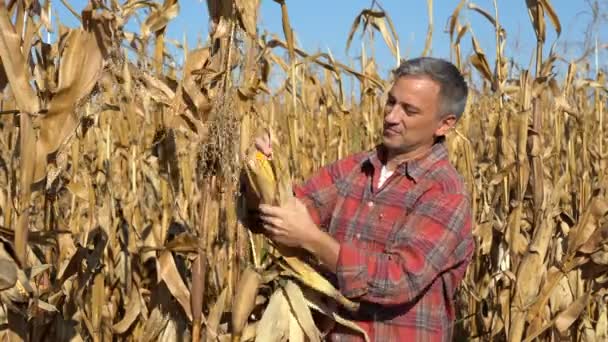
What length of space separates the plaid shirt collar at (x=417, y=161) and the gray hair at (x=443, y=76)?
0.10 m

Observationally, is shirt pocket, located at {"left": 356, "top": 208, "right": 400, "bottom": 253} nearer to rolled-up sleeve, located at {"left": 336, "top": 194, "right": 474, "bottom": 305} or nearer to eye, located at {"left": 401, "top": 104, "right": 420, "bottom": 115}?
rolled-up sleeve, located at {"left": 336, "top": 194, "right": 474, "bottom": 305}

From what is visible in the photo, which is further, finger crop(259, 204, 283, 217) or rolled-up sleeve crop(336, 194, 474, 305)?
rolled-up sleeve crop(336, 194, 474, 305)

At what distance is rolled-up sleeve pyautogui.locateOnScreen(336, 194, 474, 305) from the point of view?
6.81 ft

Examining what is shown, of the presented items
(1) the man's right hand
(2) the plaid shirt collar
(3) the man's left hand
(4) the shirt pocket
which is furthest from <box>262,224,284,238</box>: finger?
(2) the plaid shirt collar

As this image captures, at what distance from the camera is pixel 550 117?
561cm

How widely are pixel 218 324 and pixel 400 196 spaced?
56 cm

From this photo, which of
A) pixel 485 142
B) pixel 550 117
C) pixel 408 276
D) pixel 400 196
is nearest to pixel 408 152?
pixel 400 196

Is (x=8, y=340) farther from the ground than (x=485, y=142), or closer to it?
closer to it

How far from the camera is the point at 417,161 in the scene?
2.31m

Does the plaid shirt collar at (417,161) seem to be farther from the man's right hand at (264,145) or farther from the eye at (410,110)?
the man's right hand at (264,145)

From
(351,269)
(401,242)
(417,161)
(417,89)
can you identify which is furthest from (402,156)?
(351,269)

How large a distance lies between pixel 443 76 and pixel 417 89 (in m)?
0.09

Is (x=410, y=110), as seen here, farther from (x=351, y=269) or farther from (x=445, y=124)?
(x=351, y=269)

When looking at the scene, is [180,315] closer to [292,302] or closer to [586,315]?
[292,302]
